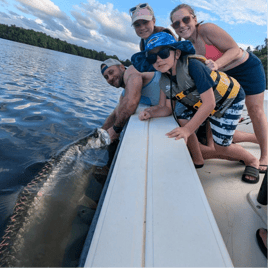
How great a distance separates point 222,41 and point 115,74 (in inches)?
66.1

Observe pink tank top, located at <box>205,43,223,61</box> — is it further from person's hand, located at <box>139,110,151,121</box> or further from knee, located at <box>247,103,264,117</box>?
person's hand, located at <box>139,110,151,121</box>

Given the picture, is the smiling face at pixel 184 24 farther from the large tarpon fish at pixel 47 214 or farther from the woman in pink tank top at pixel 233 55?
the large tarpon fish at pixel 47 214

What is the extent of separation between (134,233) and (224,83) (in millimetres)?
1605

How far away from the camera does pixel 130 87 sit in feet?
8.93

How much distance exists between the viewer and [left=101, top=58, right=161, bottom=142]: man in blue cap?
2.69 meters

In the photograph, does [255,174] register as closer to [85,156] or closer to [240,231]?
[240,231]

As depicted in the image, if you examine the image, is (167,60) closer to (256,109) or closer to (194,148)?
(194,148)

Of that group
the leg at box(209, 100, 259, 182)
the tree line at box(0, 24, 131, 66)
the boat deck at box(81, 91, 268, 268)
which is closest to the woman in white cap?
the leg at box(209, 100, 259, 182)

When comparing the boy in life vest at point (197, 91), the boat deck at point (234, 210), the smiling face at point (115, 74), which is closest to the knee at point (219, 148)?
the boy in life vest at point (197, 91)

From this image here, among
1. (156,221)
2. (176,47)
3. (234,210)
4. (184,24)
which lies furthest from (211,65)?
(156,221)

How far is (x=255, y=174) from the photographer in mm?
1819

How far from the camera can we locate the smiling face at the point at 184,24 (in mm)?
2051

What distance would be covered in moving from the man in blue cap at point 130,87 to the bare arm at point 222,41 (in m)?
0.89

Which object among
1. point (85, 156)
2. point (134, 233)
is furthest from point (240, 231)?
point (85, 156)
